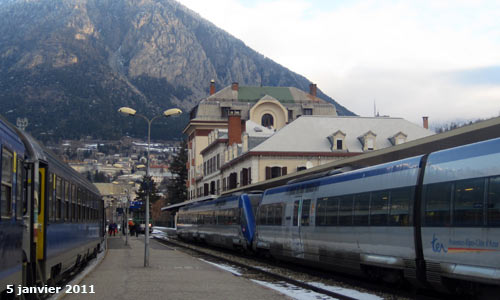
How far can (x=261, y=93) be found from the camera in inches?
4633

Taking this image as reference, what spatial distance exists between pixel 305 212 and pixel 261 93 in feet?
315

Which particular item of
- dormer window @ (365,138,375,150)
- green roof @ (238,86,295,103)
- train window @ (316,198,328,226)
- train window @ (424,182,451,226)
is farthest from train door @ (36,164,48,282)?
green roof @ (238,86,295,103)

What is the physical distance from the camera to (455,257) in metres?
12.7

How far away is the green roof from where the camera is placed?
11406 cm

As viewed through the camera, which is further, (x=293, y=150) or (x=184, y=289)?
(x=293, y=150)

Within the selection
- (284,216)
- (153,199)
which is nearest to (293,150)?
(284,216)

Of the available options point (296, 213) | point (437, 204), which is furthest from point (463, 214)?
point (296, 213)

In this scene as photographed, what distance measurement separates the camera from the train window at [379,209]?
16080mm

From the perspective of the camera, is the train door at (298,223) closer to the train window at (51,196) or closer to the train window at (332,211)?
the train window at (332,211)

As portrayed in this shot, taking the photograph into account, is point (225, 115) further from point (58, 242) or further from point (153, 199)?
point (58, 242)

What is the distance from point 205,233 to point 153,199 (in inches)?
4606

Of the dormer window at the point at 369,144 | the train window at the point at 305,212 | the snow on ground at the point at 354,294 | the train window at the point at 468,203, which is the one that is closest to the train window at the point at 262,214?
the train window at the point at 305,212

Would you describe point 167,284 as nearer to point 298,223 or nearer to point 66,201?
point 66,201

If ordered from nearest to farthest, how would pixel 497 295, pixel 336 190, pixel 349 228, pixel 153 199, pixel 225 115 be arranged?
pixel 497 295
pixel 349 228
pixel 336 190
pixel 225 115
pixel 153 199
